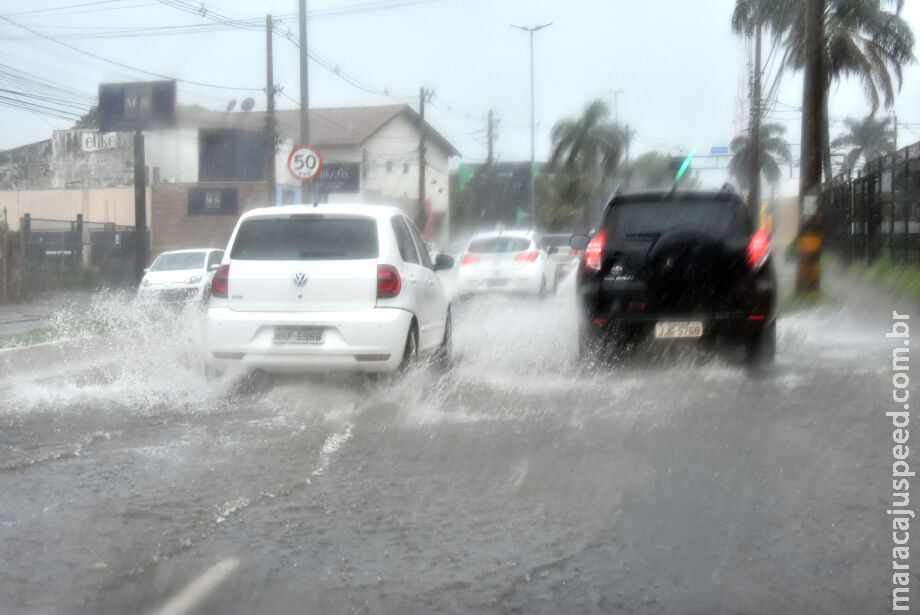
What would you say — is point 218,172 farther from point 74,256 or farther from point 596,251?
point 596,251

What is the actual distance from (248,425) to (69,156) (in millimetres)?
56053

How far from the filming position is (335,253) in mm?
9008

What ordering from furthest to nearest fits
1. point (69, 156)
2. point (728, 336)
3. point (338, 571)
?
point (69, 156)
point (728, 336)
point (338, 571)

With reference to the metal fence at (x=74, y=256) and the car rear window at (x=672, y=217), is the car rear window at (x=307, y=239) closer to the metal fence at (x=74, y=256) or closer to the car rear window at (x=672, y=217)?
the car rear window at (x=672, y=217)

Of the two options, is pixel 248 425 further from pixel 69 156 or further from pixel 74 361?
pixel 69 156

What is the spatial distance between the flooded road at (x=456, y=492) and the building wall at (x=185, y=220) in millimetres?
36753

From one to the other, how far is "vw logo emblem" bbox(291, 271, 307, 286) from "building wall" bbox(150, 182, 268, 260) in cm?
3784

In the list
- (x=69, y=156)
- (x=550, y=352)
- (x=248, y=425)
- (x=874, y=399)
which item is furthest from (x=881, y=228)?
(x=69, y=156)

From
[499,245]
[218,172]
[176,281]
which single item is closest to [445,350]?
[499,245]

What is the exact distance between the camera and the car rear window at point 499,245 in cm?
2116

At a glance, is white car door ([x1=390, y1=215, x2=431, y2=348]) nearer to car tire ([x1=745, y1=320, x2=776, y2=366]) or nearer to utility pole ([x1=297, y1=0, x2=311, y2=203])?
car tire ([x1=745, y1=320, x2=776, y2=366])

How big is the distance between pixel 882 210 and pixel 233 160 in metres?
33.2

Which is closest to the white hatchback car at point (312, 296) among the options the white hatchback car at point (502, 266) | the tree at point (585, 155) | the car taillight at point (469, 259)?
the white hatchback car at point (502, 266)

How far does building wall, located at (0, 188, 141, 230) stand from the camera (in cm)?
5106
